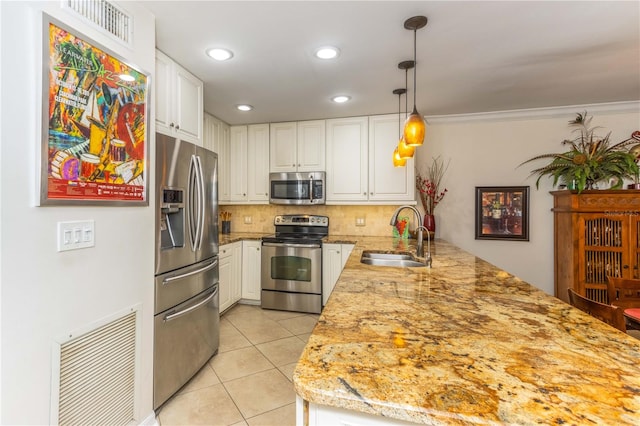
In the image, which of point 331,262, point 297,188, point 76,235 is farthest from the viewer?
point 297,188

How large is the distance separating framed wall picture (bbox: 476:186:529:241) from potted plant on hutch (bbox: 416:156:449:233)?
0.45 m

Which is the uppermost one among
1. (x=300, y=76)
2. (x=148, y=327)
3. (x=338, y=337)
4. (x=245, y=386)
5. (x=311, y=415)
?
(x=300, y=76)

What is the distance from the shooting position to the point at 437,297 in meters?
1.29

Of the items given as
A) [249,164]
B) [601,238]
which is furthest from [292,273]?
[601,238]

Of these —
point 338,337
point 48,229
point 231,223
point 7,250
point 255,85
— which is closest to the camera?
point 338,337

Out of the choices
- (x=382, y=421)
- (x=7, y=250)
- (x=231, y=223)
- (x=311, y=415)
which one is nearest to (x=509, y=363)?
(x=382, y=421)

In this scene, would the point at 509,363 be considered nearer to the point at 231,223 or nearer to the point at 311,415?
the point at 311,415

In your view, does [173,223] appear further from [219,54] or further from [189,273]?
[219,54]

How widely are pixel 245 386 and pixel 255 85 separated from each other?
249cm

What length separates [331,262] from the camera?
11.5ft

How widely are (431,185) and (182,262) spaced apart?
293cm

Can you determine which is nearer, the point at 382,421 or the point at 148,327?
the point at 382,421

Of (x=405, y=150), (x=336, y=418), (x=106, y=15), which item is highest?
(x=106, y=15)

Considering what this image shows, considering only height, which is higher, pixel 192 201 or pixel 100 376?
pixel 192 201
